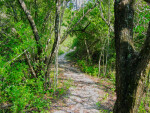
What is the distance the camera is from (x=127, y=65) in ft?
6.81

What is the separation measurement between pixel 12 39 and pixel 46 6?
137 inches

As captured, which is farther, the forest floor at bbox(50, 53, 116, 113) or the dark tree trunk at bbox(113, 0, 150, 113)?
the forest floor at bbox(50, 53, 116, 113)

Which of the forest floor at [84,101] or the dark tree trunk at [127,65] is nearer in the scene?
the dark tree trunk at [127,65]

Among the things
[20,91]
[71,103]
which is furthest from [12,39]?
[71,103]

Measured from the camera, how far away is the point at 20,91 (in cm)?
330

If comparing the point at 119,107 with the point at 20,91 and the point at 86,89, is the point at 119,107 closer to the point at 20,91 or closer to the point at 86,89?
the point at 20,91

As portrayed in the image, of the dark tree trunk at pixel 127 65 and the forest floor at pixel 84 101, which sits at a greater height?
the dark tree trunk at pixel 127 65

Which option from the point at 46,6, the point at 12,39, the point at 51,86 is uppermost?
the point at 46,6

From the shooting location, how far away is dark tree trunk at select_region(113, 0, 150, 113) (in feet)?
6.12

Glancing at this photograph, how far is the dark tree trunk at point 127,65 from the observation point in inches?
73.4

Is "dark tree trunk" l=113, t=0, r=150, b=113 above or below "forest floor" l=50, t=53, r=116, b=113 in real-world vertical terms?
above

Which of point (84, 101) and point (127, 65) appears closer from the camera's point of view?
point (127, 65)

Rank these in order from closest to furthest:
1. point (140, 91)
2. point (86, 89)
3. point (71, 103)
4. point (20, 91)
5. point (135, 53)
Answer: point (140, 91) < point (135, 53) < point (20, 91) < point (71, 103) < point (86, 89)

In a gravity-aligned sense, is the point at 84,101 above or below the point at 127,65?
below
